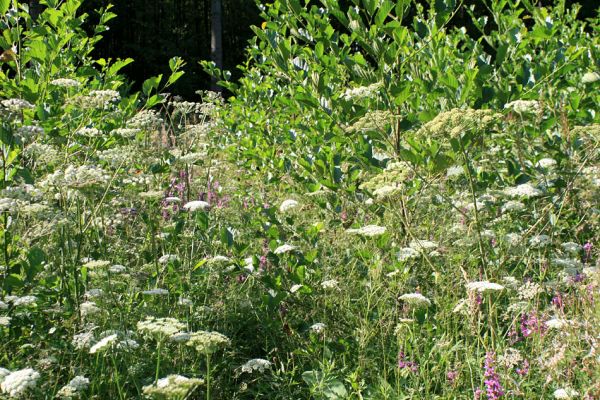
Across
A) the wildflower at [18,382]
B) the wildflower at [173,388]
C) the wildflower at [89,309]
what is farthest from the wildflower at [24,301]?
the wildflower at [173,388]

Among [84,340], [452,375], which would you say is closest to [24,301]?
[84,340]

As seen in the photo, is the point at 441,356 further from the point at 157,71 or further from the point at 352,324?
the point at 157,71

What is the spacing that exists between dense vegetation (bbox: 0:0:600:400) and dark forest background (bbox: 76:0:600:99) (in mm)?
16954

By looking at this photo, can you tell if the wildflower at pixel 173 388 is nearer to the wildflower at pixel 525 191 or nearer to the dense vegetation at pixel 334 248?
the dense vegetation at pixel 334 248

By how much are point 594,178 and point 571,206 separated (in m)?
0.26

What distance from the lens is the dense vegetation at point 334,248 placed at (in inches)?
99.7

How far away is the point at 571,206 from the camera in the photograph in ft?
11.8

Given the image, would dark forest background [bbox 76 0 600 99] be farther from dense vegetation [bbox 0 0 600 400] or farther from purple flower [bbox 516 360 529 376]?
purple flower [bbox 516 360 529 376]

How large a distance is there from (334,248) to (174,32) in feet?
67.3

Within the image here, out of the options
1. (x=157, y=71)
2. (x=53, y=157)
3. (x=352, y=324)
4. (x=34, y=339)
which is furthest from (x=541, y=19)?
(x=157, y=71)

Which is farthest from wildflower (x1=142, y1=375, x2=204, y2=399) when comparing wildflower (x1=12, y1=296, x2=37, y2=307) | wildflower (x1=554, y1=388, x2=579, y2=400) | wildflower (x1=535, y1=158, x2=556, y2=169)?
wildflower (x1=535, y1=158, x2=556, y2=169)

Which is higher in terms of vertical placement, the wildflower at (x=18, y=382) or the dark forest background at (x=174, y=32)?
the wildflower at (x=18, y=382)

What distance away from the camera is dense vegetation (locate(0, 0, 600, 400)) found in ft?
8.30

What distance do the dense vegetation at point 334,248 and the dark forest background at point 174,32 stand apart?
17.0m
